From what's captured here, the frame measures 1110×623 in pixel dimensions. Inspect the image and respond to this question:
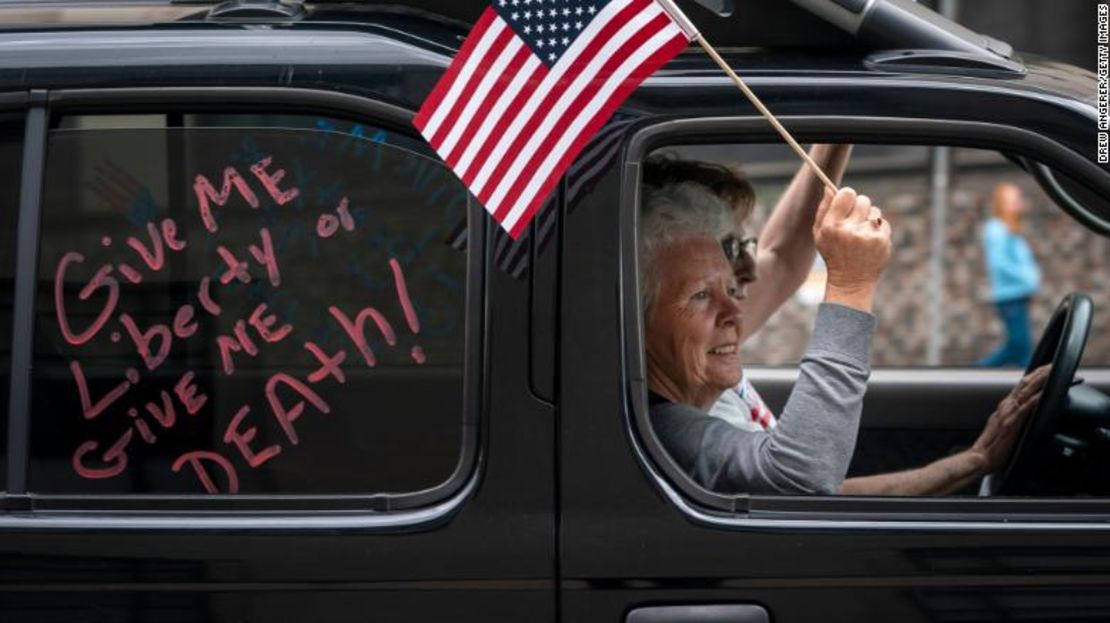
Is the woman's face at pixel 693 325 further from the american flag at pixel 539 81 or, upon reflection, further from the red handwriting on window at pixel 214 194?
the red handwriting on window at pixel 214 194

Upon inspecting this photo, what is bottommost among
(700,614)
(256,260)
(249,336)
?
(700,614)

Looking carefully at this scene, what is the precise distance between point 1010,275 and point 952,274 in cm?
141

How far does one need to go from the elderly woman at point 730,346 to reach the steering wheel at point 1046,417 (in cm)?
56

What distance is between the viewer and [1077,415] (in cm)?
298

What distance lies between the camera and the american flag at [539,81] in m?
2.17

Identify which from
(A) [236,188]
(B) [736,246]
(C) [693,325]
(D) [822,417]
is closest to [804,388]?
(D) [822,417]

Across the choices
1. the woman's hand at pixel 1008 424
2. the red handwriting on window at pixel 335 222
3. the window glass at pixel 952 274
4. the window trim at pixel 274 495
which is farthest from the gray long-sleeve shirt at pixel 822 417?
the window glass at pixel 952 274

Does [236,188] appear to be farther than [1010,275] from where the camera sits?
No

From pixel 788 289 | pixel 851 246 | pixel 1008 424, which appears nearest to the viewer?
pixel 851 246

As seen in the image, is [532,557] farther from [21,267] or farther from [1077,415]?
[1077,415]

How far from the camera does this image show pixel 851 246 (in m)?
2.24

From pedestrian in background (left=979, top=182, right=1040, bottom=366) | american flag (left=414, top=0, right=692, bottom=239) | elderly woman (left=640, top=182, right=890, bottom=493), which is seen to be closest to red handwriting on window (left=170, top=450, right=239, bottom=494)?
american flag (left=414, top=0, right=692, bottom=239)

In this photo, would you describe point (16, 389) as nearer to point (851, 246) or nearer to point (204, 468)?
point (204, 468)

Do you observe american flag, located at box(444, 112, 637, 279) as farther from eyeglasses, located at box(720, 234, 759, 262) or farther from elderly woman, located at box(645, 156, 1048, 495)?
eyeglasses, located at box(720, 234, 759, 262)
